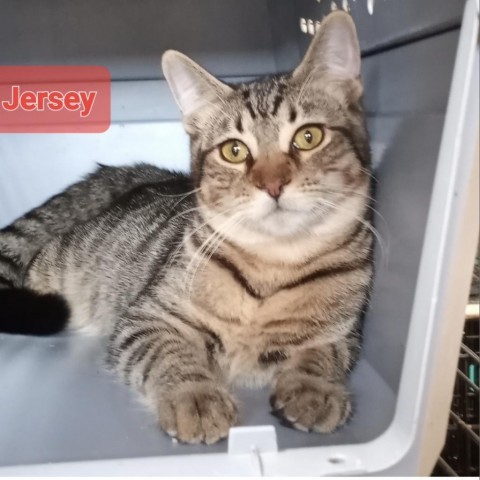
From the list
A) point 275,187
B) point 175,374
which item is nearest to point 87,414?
point 175,374

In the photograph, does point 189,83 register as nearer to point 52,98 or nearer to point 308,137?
point 308,137

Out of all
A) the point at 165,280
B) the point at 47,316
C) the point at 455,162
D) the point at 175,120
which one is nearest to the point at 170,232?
the point at 165,280

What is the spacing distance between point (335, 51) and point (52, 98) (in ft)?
2.07

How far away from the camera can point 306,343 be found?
1162 mm

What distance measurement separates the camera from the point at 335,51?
112cm

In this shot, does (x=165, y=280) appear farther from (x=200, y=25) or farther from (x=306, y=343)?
(x=200, y=25)

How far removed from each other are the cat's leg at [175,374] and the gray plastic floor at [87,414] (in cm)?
2

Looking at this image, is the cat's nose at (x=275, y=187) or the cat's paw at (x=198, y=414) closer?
the cat's paw at (x=198, y=414)

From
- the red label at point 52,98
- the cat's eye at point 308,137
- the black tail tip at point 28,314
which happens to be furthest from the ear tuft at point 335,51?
the black tail tip at point 28,314

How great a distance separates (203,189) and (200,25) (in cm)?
52

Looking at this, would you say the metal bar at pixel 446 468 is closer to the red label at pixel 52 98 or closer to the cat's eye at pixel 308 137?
the cat's eye at pixel 308 137

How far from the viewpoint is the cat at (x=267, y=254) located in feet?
3.45

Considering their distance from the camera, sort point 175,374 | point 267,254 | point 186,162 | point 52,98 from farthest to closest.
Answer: point 186,162 → point 52,98 → point 267,254 → point 175,374

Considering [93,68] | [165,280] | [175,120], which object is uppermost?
[93,68]
